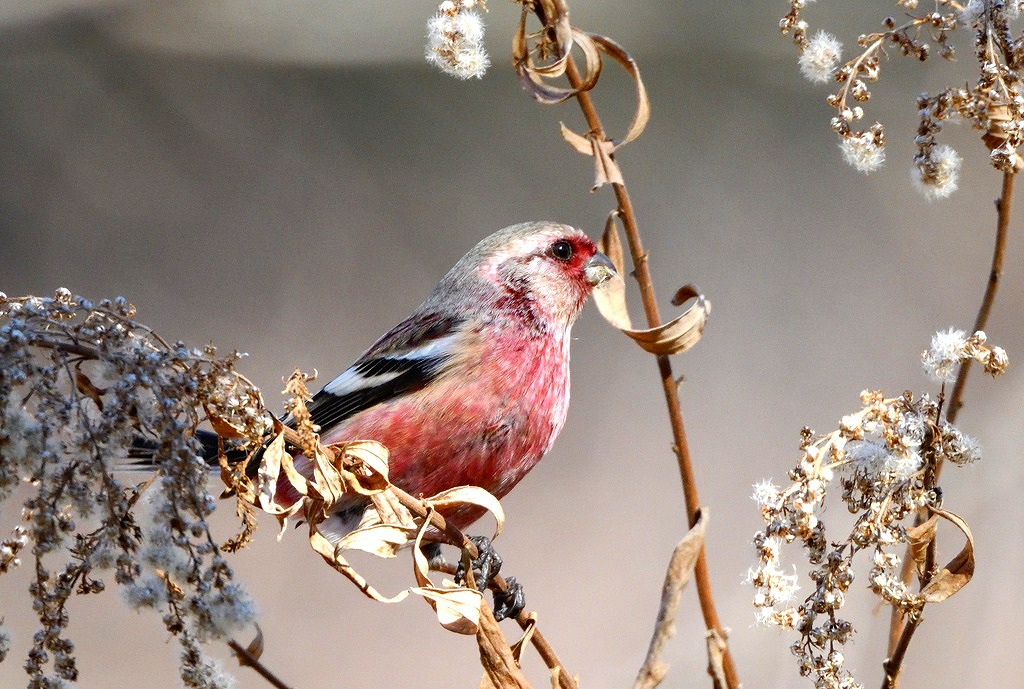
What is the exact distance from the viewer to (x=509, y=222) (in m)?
3.35

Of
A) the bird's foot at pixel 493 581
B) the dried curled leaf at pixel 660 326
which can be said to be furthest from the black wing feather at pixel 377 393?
the dried curled leaf at pixel 660 326

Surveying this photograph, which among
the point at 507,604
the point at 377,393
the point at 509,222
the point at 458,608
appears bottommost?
the point at 458,608

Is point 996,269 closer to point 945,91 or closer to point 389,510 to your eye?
point 945,91

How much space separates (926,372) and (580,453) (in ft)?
7.29

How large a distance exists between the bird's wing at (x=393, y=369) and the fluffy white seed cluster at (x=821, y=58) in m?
0.77

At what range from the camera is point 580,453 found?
319cm

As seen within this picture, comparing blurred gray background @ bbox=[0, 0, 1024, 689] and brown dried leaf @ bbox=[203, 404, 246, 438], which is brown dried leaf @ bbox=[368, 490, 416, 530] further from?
blurred gray background @ bbox=[0, 0, 1024, 689]

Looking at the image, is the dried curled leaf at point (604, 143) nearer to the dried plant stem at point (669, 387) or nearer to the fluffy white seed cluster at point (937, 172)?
the dried plant stem at point (669, 387)

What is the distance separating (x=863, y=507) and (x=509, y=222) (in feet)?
8.11

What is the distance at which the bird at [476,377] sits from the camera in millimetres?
1517

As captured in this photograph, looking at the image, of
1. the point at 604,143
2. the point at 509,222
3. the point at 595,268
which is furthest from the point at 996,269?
the point at 509,222

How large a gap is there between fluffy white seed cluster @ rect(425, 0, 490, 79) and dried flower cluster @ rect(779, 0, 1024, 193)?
1.05 ft

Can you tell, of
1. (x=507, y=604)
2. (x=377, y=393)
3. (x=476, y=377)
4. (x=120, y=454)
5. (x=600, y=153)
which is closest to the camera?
(x=120, y=454)

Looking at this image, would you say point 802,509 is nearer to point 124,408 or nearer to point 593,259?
point 124,408
